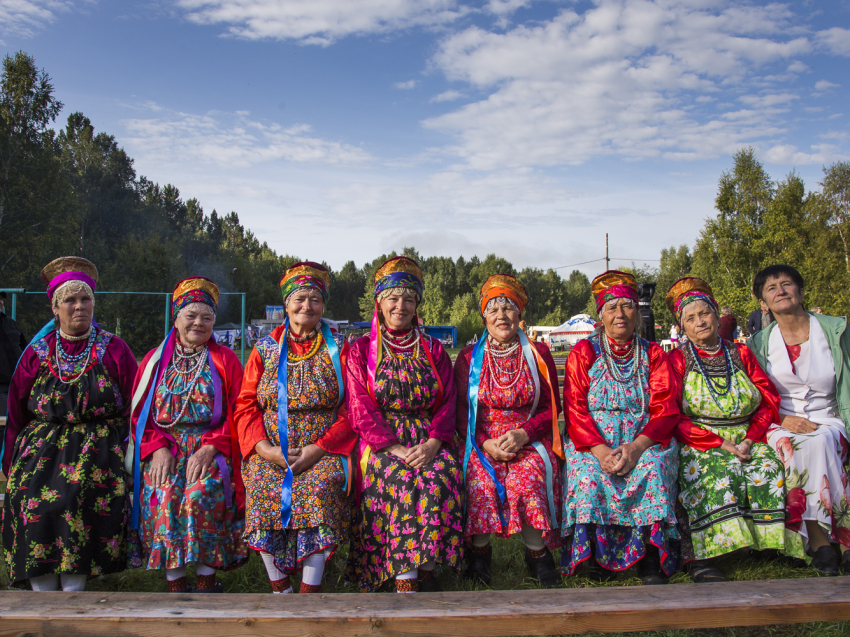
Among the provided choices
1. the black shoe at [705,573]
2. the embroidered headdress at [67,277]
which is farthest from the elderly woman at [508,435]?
the embroidered headdress at [67,277]

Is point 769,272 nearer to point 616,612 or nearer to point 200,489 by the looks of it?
point 616,612

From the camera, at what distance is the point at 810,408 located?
3.57m

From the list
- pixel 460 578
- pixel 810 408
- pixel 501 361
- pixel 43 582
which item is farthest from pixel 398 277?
pixel 810 408

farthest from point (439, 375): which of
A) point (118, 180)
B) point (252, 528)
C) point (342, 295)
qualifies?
point (342, 295)

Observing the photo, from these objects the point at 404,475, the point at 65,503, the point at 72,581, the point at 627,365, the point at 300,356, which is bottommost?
the point at 72,581

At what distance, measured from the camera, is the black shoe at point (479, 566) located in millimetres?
3236

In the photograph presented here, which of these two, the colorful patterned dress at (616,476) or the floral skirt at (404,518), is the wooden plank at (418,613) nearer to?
the floral skirt at (404,518)

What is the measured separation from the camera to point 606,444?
127 inches

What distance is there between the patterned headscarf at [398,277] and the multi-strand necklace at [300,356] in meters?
0.47

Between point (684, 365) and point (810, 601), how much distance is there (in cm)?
157

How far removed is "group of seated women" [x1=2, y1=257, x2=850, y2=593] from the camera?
2943 millimetres

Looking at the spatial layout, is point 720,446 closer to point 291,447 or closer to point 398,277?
point 398,277

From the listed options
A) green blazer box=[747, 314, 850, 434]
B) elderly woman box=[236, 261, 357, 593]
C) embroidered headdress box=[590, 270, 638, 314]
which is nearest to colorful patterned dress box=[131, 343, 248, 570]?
elderly woman box=[236, 261, 357, 593]

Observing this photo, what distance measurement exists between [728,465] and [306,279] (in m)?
2.71
